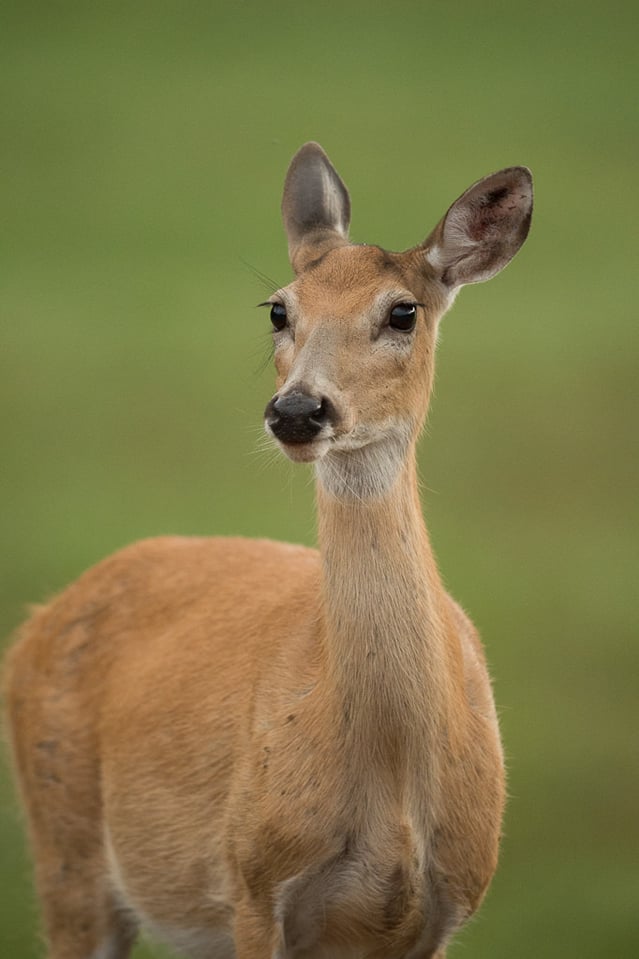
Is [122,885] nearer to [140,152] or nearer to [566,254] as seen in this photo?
[566,254]

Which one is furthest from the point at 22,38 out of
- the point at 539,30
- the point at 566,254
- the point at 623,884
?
the point at 623,884

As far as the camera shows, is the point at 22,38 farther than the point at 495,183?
Yes

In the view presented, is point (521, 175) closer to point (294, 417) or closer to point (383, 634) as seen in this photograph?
point (294, 417)

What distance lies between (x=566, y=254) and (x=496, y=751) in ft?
50.9

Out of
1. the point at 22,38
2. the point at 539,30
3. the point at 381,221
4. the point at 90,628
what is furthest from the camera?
the point at 22,38

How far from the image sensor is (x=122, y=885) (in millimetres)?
6711

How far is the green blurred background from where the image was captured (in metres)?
10.8

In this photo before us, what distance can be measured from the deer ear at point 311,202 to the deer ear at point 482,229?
495 mm

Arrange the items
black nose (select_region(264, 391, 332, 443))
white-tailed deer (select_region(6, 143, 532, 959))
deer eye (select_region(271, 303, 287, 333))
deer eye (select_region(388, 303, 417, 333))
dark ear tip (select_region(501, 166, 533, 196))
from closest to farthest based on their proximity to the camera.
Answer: black nose (select_region(264, 391, 332, 443)), white-tailed deer (select_region(6, 143, 532, 959)), deer eye (select_region(388, 303, 417, 333)), deer eye (select_region(271, 303, 287, 333)), dark ear tip (select_region(501, 166, 533, 196))

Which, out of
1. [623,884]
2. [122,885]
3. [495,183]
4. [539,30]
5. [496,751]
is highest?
[539,30]

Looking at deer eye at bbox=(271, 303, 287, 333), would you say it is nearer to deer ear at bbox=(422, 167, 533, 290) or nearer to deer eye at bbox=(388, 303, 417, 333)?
deer eye at bbox=(388, 303, 417, 333)

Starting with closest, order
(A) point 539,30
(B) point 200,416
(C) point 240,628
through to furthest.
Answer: (C) point 240,628
(B) point 200,416
(A) point 539,30

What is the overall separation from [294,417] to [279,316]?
76 cm

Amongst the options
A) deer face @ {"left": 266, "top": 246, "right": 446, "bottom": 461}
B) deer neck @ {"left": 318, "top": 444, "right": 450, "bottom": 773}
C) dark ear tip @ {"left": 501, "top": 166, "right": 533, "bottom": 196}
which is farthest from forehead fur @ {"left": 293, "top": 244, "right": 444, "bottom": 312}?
deer neck @ {"left": 318, "top": 444, "right": 450, "bottom": 773}
